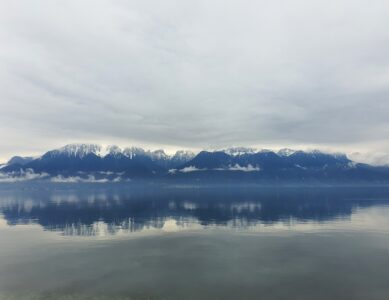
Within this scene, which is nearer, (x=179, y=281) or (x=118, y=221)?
(x=179, y=281)

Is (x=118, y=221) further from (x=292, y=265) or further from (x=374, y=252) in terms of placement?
(x=374, y=252)

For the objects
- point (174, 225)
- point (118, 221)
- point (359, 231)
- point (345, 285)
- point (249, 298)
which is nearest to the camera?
point (249, 298)

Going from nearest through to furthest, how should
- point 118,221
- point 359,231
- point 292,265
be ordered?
point 292,265
point 359,231
point 118,221

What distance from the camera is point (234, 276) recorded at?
53438 millimetres

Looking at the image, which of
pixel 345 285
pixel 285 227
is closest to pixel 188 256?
pixel 345 285

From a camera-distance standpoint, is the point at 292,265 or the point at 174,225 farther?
the point at 174,225

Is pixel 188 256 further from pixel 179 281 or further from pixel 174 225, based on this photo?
pixel 174 225

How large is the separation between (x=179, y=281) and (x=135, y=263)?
13.6 metres

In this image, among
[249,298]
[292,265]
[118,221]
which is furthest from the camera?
[118,221]

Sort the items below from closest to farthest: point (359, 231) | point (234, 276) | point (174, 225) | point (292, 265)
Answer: point (234, 276), point (292, 265), point (359, 231), point (174, 225)

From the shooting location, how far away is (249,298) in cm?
4434

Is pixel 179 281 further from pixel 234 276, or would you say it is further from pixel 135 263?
pixel 135 263

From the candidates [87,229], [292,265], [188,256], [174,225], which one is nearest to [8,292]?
[188,256]

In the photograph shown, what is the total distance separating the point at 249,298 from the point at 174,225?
71361mm
